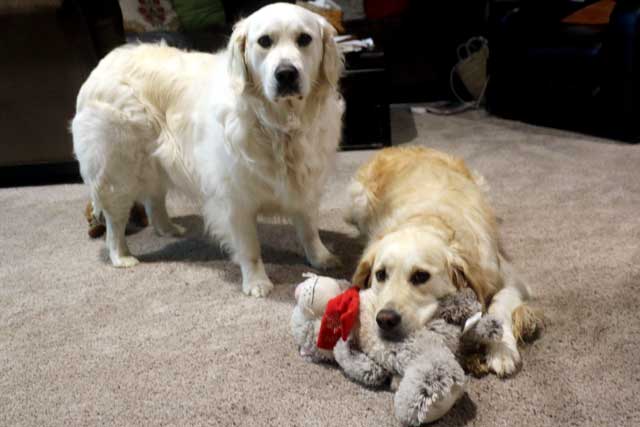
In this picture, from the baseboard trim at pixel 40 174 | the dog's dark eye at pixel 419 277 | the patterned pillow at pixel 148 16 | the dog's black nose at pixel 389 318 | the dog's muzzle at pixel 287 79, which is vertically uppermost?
the dog's muzzle at pixel 287 79

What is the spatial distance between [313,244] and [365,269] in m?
0.56

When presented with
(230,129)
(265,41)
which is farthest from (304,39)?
(230,129)

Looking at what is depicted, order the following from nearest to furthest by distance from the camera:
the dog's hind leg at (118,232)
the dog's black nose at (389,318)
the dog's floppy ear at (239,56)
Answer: the dog's black nose at (389,318) → the dog's floppy ear at (239,56) → the dog's hind leg at (118,232)

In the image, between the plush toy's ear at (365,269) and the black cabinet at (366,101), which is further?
the black cabinet at (366,101)

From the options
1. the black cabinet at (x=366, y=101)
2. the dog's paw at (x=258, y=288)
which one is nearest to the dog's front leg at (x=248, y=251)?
the dog's paw at (x=258, y=288)

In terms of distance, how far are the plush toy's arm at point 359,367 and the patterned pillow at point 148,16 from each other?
3.13 meters

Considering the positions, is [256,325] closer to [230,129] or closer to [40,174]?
[230,129]

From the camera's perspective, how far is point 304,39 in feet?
5.49

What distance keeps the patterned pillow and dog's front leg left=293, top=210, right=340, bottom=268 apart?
244 cm

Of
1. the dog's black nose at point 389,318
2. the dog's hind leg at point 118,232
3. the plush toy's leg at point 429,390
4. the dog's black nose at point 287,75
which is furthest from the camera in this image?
the dog's hind leg at point 118,232

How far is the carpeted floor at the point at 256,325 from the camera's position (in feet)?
4.24

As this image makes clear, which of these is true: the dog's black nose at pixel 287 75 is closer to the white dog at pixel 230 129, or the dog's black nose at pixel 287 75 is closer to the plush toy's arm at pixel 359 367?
the white dog at pixel 230 129

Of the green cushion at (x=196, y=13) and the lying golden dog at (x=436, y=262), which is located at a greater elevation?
the green cushion at (x=196, y=13)

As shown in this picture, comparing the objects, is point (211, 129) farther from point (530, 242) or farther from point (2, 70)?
point (2, 70)
